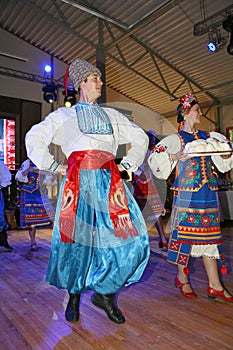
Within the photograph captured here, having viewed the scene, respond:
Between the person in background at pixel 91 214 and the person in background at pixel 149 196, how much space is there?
6.77ft

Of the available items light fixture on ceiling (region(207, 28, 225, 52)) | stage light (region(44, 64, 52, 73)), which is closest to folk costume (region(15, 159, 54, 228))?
light fixture on ceiling (region(207, 28, 225, 52))

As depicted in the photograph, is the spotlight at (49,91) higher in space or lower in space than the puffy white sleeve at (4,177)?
higher

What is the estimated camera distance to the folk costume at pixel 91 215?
1.54 metres

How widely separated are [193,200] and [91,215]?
72 cm

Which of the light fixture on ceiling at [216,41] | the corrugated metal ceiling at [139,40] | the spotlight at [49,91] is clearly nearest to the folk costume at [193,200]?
the corrugated metal ceiling at [139,40]

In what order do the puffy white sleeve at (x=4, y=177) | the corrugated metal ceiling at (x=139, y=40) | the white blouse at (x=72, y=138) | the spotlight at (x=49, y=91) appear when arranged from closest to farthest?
1. the white blouse at (x=72, y=138)
2. the puffy white sleeve at (x=4, y=177)
3. the corrugated metal ceiling at (x=139, y=40)
4. the spotlight at (x=49, y=91)

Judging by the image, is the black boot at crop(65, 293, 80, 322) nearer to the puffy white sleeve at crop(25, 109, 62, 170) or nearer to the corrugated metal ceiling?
the puffy white sleeve at crop(25, 109, 62, 170)

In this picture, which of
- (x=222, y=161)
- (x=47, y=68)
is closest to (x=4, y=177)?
(x=222, y=161)

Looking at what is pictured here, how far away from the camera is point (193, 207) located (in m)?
1.96

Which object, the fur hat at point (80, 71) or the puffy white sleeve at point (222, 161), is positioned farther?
the puffy white sleeve at point (222, 161)

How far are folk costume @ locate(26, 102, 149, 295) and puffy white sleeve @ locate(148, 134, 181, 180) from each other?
406 mm

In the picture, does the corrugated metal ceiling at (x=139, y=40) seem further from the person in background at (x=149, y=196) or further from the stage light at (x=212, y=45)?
the person in background at (x=149, y=196)

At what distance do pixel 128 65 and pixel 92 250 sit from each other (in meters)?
7.38

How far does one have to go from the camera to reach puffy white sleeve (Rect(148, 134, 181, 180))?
1.98 meters
